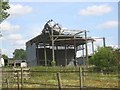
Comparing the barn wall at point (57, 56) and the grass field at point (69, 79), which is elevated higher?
the barn wall at point (57, 56)

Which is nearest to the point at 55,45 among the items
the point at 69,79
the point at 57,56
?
the point at 57,56

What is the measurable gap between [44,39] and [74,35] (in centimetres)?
585

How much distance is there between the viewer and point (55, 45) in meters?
73.2

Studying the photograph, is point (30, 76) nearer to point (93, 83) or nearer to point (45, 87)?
point (45, 87)

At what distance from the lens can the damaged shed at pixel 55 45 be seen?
6581 cm

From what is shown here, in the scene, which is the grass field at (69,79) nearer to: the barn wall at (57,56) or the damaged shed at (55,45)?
the damaged shed at (55,45)

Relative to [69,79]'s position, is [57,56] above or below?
above

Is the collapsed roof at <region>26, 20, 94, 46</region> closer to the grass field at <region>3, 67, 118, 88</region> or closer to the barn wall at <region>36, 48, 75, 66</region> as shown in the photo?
the barn wall at <region>36, 48, 75, 66</region>

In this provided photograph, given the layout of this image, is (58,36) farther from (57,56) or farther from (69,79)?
(69,79)

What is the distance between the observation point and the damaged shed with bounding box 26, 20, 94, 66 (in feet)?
216

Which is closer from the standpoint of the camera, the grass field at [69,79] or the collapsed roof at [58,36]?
the grass field at [69,79]

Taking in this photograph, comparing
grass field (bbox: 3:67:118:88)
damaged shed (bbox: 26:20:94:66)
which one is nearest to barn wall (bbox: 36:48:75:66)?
damaged shed (bbox: 26:20:94:66)

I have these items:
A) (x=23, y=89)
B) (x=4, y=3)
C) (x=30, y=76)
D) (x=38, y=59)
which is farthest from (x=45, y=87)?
(x=38, y=59)

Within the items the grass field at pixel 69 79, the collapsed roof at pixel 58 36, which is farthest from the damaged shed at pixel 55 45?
the grass field at pixel 69 79
